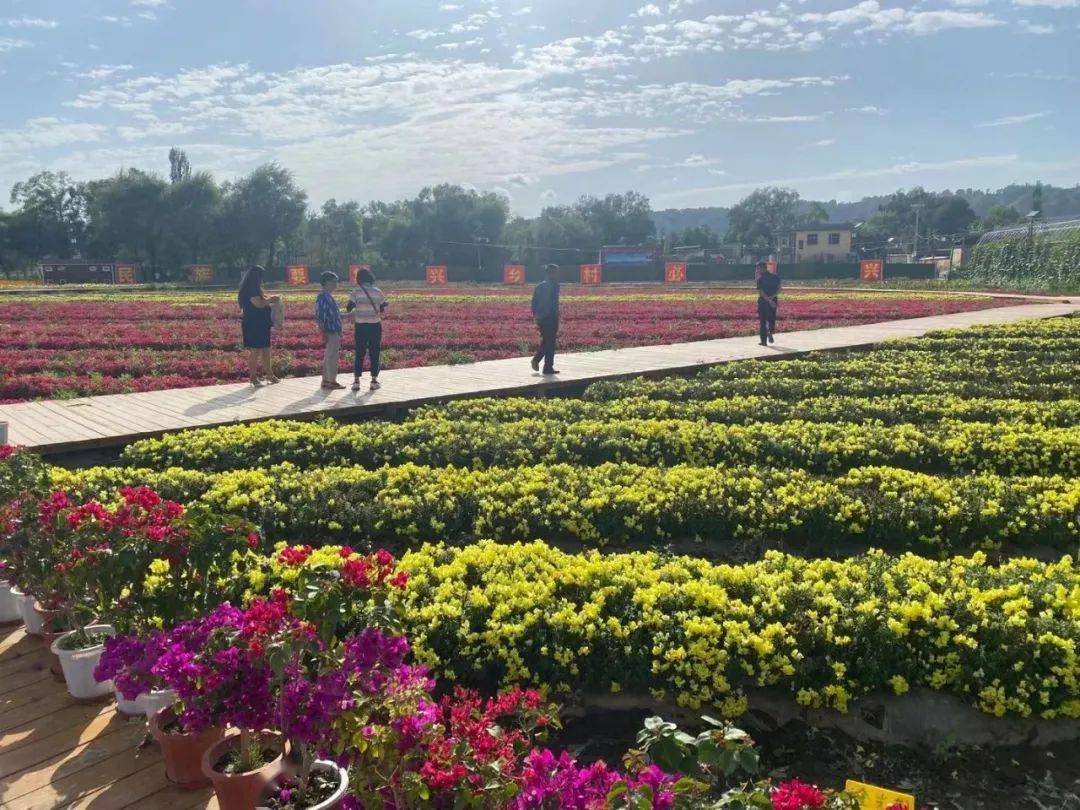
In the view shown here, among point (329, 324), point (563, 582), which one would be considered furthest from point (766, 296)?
point (563, 582)

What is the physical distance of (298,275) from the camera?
169 feet

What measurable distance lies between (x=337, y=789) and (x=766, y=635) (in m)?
1.94

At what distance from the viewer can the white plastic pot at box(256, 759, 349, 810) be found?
2.70 m

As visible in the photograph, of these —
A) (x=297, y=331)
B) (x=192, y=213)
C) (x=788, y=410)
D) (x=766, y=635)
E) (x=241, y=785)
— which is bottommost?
(x=241, y=785)

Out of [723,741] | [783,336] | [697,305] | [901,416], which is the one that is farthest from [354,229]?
[723,741]

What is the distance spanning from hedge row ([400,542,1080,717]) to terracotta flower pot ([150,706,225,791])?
3.00ft

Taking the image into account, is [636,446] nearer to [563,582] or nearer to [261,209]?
[563,582]

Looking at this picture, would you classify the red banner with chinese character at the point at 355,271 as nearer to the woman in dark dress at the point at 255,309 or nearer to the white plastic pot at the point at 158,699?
the woman in dark dress at the point at 255,309

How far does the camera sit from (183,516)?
3633 millimetres

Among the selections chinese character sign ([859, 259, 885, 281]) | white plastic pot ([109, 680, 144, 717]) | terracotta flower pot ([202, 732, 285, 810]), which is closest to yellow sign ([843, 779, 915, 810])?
terracotta flower pot ([202, 732, 285, 810])

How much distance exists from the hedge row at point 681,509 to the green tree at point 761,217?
92567mm

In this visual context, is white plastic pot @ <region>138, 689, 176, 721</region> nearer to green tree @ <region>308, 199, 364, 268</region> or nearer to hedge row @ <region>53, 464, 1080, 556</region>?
hedge row @ <region>53, 464, 1080, 556</region>

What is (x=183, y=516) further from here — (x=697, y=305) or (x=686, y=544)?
(x=697, y=305)

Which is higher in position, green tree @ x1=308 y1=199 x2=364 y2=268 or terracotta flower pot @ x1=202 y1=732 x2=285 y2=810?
green tree @ x1=308 y1=199 x2=364 y2=268
